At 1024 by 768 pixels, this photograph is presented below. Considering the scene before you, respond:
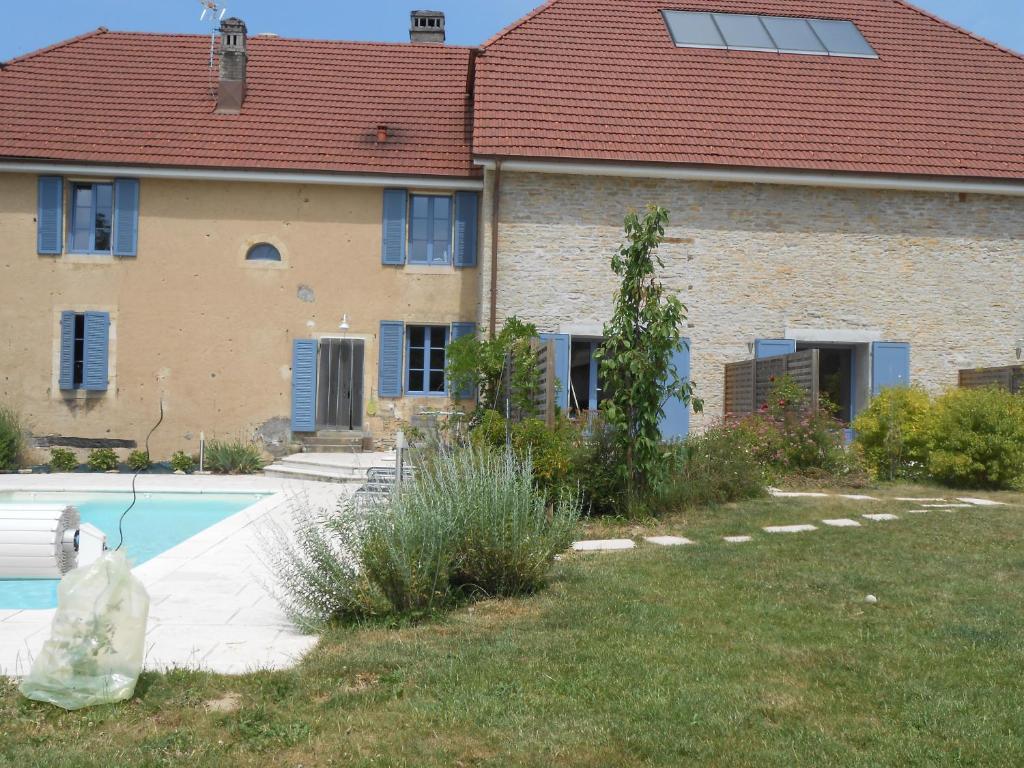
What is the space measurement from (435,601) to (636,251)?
4834 mm

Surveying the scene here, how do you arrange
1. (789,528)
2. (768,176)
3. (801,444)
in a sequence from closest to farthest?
(789,528) → (801,444) → (768,176)

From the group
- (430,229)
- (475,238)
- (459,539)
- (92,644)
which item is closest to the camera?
(92,644)

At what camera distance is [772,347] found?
48.3ft

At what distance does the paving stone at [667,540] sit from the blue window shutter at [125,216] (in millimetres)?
10839

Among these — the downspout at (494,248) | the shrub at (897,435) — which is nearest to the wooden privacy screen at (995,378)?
the shrub at (897,435)

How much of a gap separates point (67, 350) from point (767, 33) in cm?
1330

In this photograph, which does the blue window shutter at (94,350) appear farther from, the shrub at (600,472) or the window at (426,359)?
the shrub at (600,472)

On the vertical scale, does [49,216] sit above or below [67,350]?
above

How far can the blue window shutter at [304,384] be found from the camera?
1532 centimetres

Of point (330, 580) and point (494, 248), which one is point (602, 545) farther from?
point (494, 248)

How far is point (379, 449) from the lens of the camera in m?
15.5

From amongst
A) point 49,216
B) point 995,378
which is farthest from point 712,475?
point 49,216

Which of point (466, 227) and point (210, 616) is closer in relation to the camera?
point (210, 616)

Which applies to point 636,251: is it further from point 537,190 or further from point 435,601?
point 537,190
